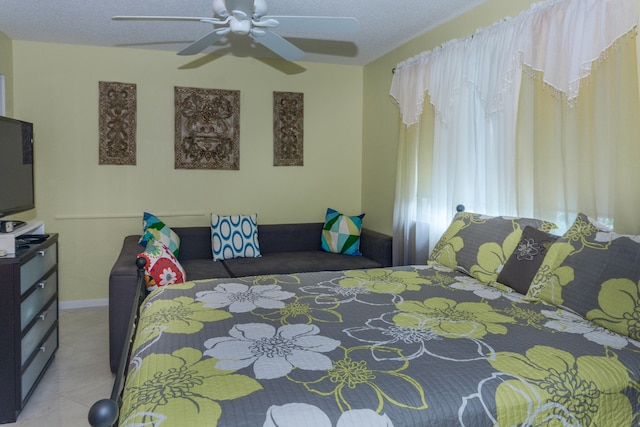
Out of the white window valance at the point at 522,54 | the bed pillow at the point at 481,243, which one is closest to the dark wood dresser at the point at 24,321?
the bed pillow at the point at 481,243

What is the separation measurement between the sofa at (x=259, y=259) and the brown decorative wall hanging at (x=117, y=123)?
32.4 inches

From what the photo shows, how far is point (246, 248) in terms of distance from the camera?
4375mm

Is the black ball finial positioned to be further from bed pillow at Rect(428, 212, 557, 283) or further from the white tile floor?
bed pillow at Rect(428, 212, 557, 283)

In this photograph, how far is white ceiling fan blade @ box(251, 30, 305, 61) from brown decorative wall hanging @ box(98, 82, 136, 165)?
6.91 ft

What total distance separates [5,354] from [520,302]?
2.57 metres

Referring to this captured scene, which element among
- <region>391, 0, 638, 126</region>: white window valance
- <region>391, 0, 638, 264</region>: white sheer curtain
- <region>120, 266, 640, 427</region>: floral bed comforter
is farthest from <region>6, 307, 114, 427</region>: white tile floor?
<region>391, 0, 638, 126</region>: white window valance

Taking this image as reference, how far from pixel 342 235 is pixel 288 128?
4.22ft

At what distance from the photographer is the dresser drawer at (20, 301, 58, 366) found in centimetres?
258

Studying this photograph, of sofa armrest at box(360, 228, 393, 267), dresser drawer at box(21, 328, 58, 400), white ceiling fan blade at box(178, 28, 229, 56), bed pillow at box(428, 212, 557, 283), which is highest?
white ceiling fan blade at box(178, 28, 229, 56)

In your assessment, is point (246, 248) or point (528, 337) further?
point (246, 248)

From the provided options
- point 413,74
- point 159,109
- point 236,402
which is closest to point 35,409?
point 236,402

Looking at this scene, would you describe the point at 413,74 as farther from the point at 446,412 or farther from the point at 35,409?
the point at 35,409

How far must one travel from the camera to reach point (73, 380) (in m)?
2.93

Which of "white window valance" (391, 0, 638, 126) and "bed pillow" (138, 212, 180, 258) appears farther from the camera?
"bed pillow" (138, 212, 180, 258)
